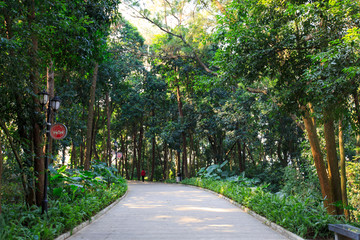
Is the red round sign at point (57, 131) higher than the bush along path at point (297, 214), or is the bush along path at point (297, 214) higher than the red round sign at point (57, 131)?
the red round sign at point (57, 131)

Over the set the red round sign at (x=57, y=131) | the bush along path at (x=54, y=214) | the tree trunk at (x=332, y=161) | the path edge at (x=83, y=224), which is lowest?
the path edge at (x=83, y=224)

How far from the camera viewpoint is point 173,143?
24.0 m

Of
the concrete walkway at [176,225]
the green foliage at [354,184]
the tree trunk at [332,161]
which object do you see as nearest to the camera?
the concrete walkway at [176,225]

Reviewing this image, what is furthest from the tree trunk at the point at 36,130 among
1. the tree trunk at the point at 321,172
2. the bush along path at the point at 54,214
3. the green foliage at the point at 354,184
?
the green foliage at the point at 354,184

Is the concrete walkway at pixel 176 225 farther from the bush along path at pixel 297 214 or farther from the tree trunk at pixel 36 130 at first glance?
the tree trunk at pixel 36 130

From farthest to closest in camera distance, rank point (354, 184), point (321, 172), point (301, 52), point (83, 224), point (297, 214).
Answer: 1. point (354, 184)
2. point (321, 172)
3. point (301, 52)
4. point (83, 224)
5. point (297, 214)

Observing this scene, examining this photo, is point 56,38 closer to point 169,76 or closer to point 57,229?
point 57,229

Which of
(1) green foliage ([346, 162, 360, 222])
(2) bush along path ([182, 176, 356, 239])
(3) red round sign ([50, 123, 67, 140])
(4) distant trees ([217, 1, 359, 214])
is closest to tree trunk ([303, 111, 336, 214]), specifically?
(4) distant trees ([217, 1, 359, 214])

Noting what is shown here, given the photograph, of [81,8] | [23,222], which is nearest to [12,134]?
[23,222]

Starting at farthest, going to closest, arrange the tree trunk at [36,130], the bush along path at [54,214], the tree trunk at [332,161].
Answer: the tree trunk at [332,161], the tree trunk at [36,130], the bush along path at [54,214]

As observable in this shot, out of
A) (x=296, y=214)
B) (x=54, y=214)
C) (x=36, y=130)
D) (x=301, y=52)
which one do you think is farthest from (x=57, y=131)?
(x=301, y=52)

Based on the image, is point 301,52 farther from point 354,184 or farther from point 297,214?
point 354,184

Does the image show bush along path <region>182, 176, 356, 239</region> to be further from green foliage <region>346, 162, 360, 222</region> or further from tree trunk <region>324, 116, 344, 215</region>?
green foliage <region>346, 162, 360, 222</region>

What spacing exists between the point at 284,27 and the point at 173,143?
704 inches
